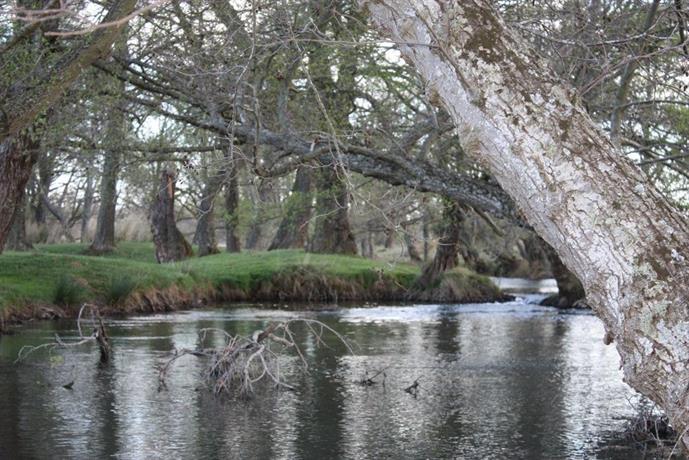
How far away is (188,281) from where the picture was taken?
24578 millimetres

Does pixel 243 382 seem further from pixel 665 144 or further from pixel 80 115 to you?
pixel 665 144

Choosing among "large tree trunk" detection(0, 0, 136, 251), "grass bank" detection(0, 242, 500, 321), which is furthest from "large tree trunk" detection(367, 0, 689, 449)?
"grass bank" detection(0, 242, 500, 321)

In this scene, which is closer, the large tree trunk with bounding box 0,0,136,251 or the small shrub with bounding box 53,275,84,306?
the large tree trunk with bounding box 0,0,136,251

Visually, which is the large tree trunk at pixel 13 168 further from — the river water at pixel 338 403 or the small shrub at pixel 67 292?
the small shrub at pixel 67 292

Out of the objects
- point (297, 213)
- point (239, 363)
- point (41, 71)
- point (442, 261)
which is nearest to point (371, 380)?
point (239, 363)

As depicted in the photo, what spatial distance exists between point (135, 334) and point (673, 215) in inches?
582

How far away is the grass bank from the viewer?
66.5 ft

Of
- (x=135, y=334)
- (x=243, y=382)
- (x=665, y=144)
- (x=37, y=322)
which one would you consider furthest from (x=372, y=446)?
(x=37, y=322)

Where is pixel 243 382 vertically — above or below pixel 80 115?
below

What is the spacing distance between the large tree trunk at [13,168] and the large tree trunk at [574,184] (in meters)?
11.4

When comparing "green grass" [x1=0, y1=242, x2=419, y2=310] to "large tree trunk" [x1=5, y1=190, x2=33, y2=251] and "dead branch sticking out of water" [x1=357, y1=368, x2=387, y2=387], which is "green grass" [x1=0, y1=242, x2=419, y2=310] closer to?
"large tree trunk" [x1=5, y1=190, x2=33, y2=251]

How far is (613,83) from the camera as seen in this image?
14.0 m

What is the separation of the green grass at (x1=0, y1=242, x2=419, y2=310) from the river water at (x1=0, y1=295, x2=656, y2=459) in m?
1.86

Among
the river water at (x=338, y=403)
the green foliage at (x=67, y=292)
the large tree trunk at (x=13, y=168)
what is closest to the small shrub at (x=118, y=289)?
the green foliage at (x=67, y=292)
